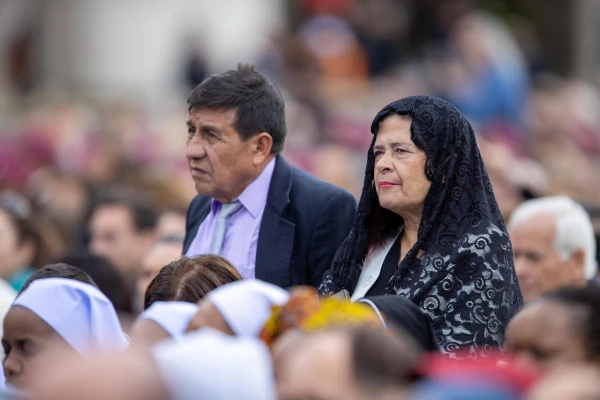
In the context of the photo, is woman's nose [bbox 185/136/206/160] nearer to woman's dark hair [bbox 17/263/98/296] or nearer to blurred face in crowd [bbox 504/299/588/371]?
woman's dark hair [bbox 17/263/98/296]

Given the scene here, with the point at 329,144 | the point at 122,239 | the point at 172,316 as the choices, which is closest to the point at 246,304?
the point at 172,316

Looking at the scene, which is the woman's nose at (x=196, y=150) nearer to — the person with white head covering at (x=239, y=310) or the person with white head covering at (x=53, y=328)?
the person with white head covering at (x=53, y=328)

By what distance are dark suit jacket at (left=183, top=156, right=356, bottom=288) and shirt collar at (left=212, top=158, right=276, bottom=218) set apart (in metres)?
0.03

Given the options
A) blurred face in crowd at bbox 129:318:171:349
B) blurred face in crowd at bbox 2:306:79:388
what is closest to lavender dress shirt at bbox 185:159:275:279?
blurred face in crowd at bbox 2:306:79:388

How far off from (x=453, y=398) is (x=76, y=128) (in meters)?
13.1

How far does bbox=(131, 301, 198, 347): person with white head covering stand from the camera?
3.88 metres

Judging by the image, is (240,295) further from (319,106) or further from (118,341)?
(319,106)

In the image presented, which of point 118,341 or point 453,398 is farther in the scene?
point 118,341

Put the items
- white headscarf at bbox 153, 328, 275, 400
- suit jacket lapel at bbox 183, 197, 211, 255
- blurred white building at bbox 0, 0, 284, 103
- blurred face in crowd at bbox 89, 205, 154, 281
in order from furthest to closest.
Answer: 1. blurred white building at bbox 0, 0, 284, 103
2. blurred face in crowd at bbox 89, 205, 154, 281
3. suit jacket lapel at bbox 183, 197, 211, 255
4. white headscarf at bbox 153, 328, 275, 400

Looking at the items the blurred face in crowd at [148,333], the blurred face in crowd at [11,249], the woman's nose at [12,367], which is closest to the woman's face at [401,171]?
the blurred face in crowd at [148,333]

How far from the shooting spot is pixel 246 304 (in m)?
3.80

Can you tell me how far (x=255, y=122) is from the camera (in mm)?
5461

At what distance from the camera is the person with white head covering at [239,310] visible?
3.75 meters

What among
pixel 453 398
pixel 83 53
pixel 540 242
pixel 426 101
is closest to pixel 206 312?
pixel 453 398
